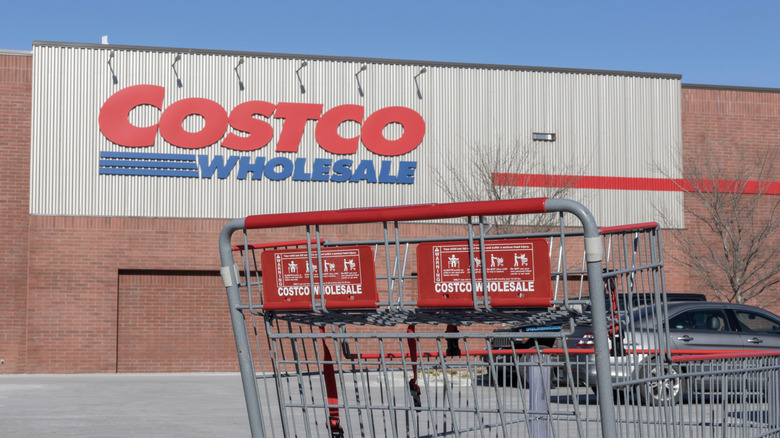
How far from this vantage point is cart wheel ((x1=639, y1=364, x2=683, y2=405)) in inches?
158

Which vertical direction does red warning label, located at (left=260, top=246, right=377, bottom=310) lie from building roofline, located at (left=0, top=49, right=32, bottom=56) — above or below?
below

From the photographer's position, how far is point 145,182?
73.5 feet

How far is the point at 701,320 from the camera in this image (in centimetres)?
1471

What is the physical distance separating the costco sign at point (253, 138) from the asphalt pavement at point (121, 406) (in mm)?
4619

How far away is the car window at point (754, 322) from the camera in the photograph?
49.0 feet

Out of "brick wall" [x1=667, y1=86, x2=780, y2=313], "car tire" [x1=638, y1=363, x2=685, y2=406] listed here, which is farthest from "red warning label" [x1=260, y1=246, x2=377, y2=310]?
"brick wall" [x1=667, y1=86, x2=780, y2=313]

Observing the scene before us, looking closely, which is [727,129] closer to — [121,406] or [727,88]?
[727,88]

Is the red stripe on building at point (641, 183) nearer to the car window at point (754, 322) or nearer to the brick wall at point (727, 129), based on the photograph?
the brick wall at point (727, 129)

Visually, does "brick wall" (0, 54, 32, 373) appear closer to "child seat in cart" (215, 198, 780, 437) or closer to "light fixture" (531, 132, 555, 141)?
"light fixture" (531, 132, 555, 141)

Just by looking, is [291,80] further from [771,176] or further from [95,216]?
[771,176]

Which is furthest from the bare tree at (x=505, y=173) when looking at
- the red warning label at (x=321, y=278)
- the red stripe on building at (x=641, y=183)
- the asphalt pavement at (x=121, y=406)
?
the red warning label at (x=321, y=278)

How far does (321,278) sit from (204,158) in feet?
63.7

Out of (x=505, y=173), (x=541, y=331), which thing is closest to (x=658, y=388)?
(x=541, y=331)

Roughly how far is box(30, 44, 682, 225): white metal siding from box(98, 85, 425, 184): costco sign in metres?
0.14
